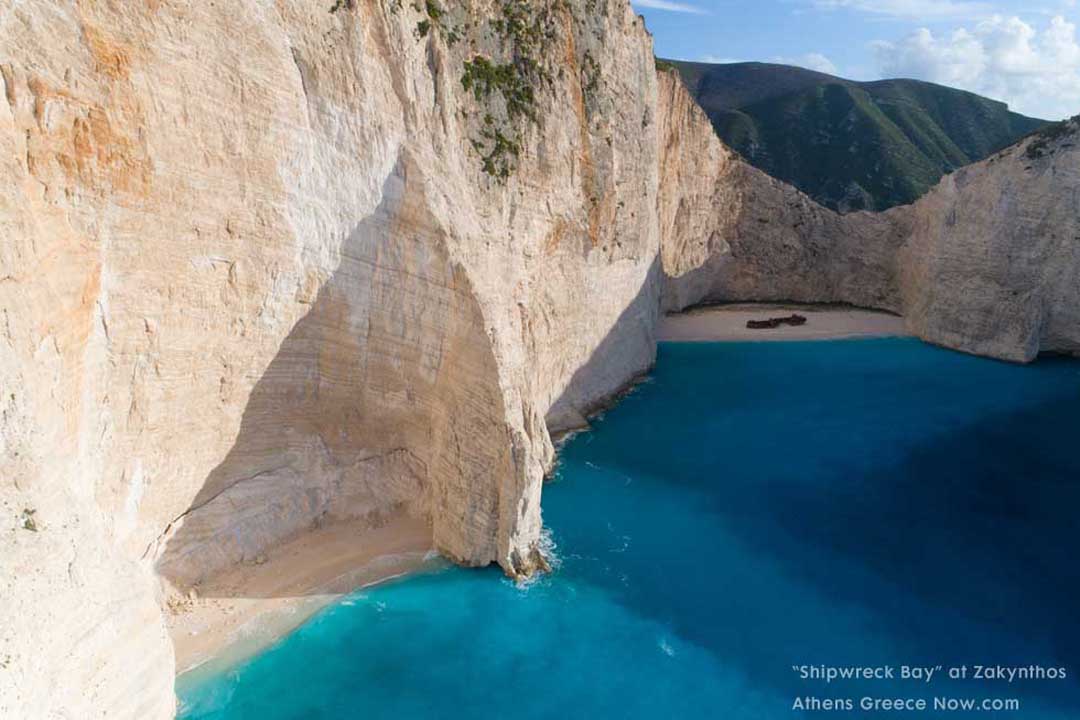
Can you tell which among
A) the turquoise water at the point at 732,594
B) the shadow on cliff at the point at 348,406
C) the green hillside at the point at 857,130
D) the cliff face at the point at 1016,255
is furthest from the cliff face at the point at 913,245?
the green hillside at the point at 857,130

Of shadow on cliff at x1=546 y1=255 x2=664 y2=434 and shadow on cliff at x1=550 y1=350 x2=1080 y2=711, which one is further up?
shadow on cliff at x1=546 y1=255 x2=664 y2=434

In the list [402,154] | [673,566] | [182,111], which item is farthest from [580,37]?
[673,566]

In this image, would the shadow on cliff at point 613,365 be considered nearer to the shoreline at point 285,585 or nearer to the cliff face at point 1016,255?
the shoreline at point 285,585

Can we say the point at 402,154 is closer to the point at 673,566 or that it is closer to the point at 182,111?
the point at 182,111

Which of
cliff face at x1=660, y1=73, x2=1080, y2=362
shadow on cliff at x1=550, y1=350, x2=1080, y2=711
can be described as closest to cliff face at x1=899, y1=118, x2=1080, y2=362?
cliff face at x1=660, y1=73, x2=1080, y2=362

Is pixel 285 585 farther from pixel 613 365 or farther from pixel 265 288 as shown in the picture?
pixel 613 365

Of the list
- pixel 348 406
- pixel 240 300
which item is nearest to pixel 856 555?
pixel 348 406

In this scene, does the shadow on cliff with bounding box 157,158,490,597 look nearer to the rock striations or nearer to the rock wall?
the rock striations
